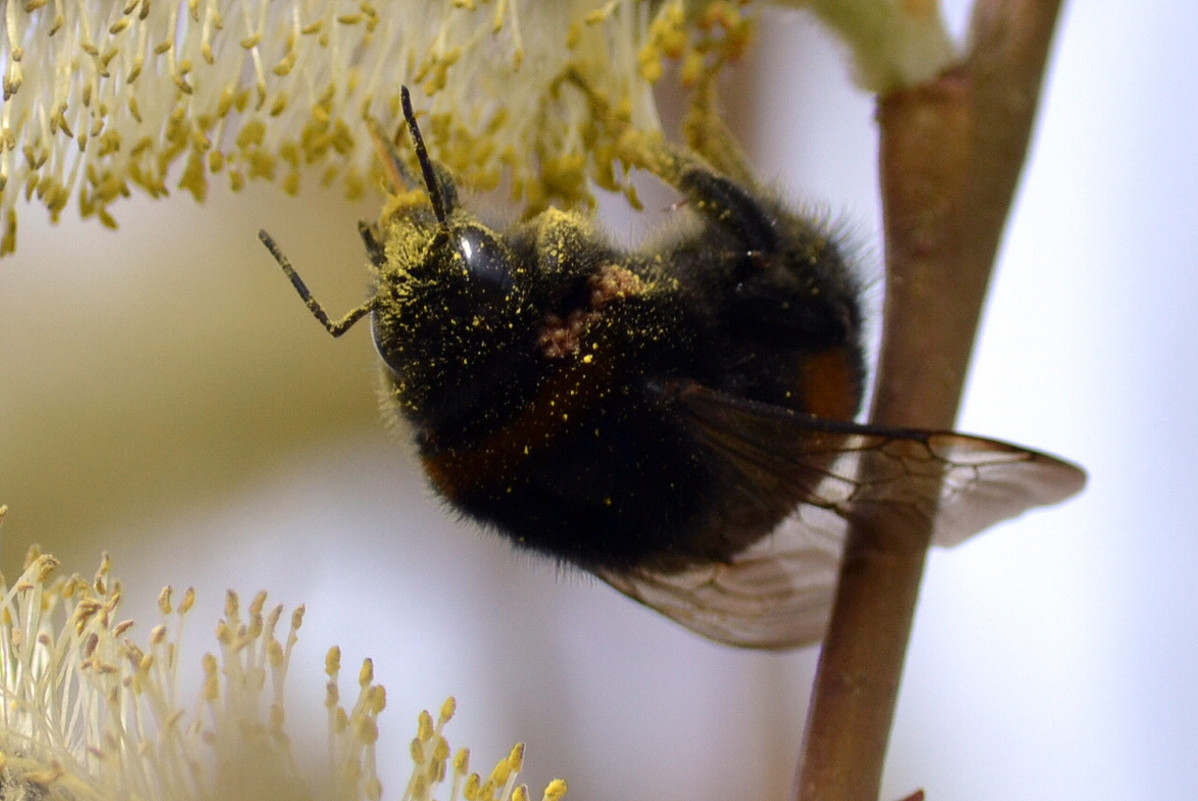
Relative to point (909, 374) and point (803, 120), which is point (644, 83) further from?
point (803, 120)

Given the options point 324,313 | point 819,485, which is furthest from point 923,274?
point 324,313

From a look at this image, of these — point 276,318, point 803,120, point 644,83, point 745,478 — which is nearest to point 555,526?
point 745,478

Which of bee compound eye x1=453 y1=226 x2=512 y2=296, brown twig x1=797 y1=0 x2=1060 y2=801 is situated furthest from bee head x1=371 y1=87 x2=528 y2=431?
brown twig x1=797 y1=0 x2=1060 y2=801

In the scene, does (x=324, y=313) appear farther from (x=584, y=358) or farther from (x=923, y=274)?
(x=923, y=274)

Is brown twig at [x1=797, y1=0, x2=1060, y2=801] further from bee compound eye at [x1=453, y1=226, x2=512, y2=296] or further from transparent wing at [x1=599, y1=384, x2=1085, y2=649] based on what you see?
bee compound eye at [x1=453, y1=226, x2=512, y2=296]

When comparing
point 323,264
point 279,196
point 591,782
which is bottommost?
point 591,782

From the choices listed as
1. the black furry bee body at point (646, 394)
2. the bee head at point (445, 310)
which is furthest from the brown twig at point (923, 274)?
the bee head at point (445, 310)
